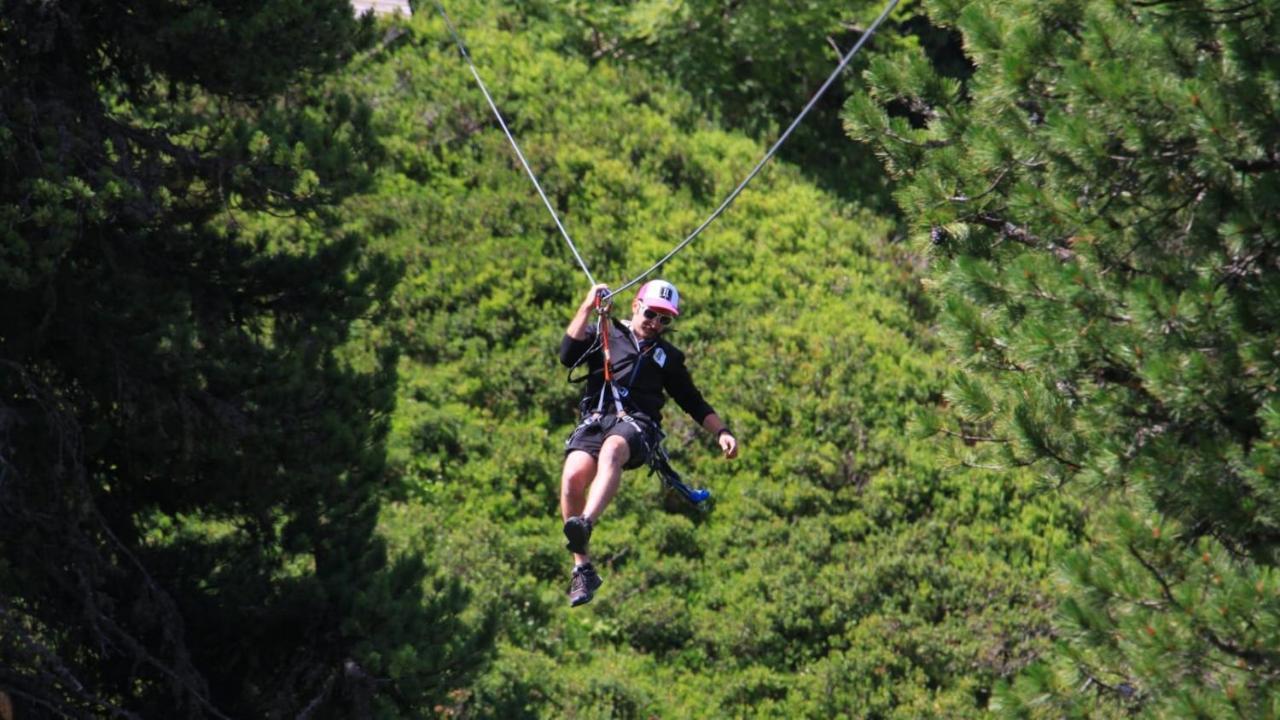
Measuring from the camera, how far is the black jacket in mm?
8781

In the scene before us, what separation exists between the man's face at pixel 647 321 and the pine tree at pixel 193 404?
2402mm

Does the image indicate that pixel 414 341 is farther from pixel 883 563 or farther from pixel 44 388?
pixel 44 388

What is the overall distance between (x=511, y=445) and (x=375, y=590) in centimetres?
475

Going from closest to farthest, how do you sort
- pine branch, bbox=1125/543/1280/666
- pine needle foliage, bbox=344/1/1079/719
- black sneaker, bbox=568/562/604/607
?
pine branch, bbox=1125/543/1280/666 → black sneaker, bbox=568/562/604/607 → pine needle foliage, bbox=344/1/1079/719

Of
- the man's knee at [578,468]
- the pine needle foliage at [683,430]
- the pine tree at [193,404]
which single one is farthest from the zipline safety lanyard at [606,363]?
the pine needle foliage at [683,430]

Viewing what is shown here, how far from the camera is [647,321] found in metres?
8.63

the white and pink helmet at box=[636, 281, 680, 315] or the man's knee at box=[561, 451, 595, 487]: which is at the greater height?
the white and pink helmet at box=[636, 281, 680, 315]

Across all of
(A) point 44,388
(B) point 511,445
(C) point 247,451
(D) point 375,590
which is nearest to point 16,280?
(A) point 44,388

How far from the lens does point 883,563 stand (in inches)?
551

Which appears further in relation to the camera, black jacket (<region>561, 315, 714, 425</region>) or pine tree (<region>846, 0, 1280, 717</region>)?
black jacket (<region>561, 315, 714, 425</region>)

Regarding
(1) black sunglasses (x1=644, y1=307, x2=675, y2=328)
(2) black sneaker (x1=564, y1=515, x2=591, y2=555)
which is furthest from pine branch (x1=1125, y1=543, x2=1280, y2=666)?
(1) black sunglasses (x1=644, y1=307, x2=675, y2=328)

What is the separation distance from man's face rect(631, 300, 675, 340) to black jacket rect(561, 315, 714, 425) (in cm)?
8

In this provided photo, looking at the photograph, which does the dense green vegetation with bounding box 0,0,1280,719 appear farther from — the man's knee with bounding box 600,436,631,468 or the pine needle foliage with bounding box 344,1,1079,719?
the man's knee with bounding box 600,436,631,468

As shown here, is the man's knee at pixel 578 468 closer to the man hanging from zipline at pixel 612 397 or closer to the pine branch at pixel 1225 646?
the man hanging from zipline at pixel 612 397
